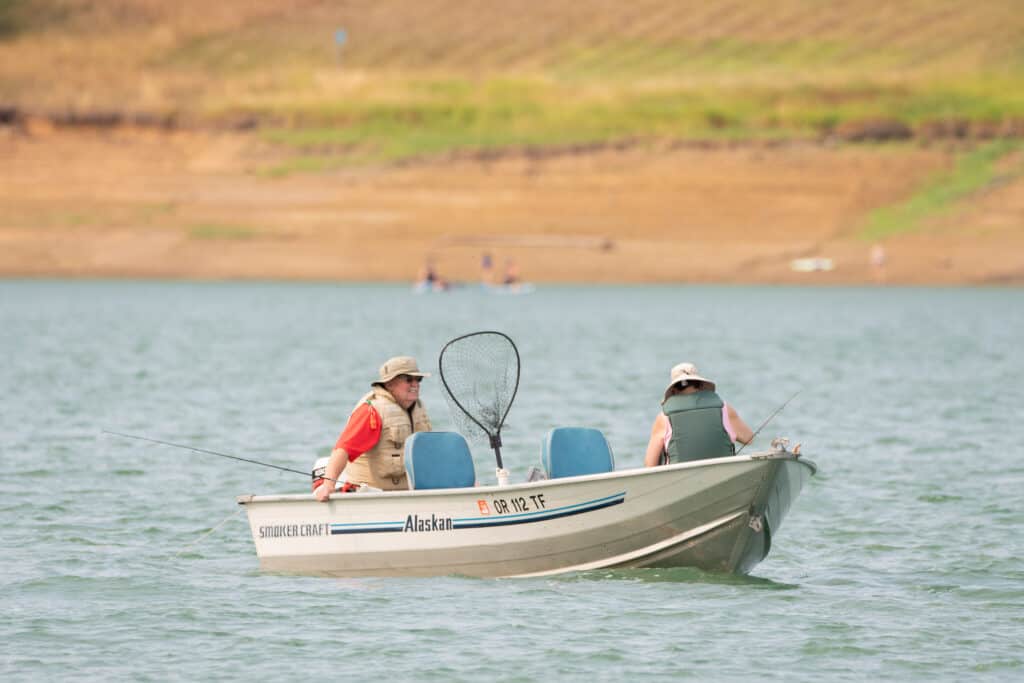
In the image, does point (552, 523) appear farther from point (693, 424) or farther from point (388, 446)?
point (388, 446)

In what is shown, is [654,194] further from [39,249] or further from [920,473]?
[920,473]

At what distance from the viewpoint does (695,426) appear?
1470 cm

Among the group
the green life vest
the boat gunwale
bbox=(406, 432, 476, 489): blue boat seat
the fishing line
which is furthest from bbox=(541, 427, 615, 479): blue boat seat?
the fishing line

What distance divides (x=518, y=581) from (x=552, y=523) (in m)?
0.77

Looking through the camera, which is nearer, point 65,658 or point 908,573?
point 65,658

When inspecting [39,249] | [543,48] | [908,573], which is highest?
[543,48]

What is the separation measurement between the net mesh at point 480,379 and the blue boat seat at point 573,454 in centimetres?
47

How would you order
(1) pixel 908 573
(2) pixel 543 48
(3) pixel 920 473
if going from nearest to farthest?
(1) pixel 908 573
(3) pixel 920 473
(2) pixel 543 48

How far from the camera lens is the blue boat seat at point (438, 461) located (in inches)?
590

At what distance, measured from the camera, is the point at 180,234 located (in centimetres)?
7156

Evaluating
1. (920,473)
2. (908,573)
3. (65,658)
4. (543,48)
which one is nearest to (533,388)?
(920,473)

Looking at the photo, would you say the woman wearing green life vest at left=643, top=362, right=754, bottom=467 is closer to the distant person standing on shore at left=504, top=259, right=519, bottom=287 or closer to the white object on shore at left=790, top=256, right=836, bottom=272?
the distant person standing on shore at left=504, top=259, right=519, bottom=287

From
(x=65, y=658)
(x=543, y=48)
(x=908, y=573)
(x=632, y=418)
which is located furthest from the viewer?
(x=543, y=48)

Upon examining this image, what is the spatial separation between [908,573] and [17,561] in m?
7.80
